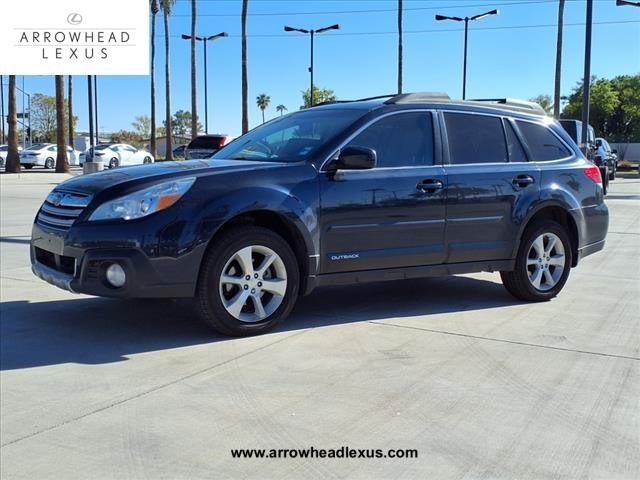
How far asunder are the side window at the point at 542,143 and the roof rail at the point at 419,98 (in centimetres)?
85

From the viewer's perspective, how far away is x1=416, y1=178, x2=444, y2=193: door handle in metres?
5.66

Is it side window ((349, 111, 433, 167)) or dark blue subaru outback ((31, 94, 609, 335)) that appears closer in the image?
dark blue subaru outback ((31, 94, 609, 335))

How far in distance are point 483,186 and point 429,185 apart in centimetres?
59

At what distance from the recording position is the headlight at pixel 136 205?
15.6 feet

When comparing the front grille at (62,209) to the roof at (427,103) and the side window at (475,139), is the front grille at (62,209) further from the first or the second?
the side window at (475,139)

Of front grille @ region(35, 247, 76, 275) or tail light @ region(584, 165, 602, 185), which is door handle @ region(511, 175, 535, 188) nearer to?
tail light @ region(584, 165, 602, 185)

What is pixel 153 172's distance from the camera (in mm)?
5047

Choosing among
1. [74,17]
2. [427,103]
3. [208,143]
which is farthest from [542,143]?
[208,143]

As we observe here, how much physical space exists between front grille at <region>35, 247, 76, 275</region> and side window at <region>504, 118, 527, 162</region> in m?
3.88

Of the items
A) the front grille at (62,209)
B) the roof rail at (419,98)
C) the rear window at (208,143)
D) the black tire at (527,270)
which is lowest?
the black tire at (527,270)

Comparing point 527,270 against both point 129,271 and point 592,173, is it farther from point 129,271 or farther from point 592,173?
point 129,271

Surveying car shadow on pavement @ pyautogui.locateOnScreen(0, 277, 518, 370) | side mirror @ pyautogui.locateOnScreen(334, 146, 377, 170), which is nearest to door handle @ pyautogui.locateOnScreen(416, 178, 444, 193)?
side mirror @ pyautogui.locateOnScreen(334, 146, 377, 170)

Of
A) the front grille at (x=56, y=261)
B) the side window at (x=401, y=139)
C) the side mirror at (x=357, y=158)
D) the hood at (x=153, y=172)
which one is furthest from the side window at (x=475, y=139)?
the front grille at (x=56, y=261)

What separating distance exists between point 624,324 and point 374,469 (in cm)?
342
